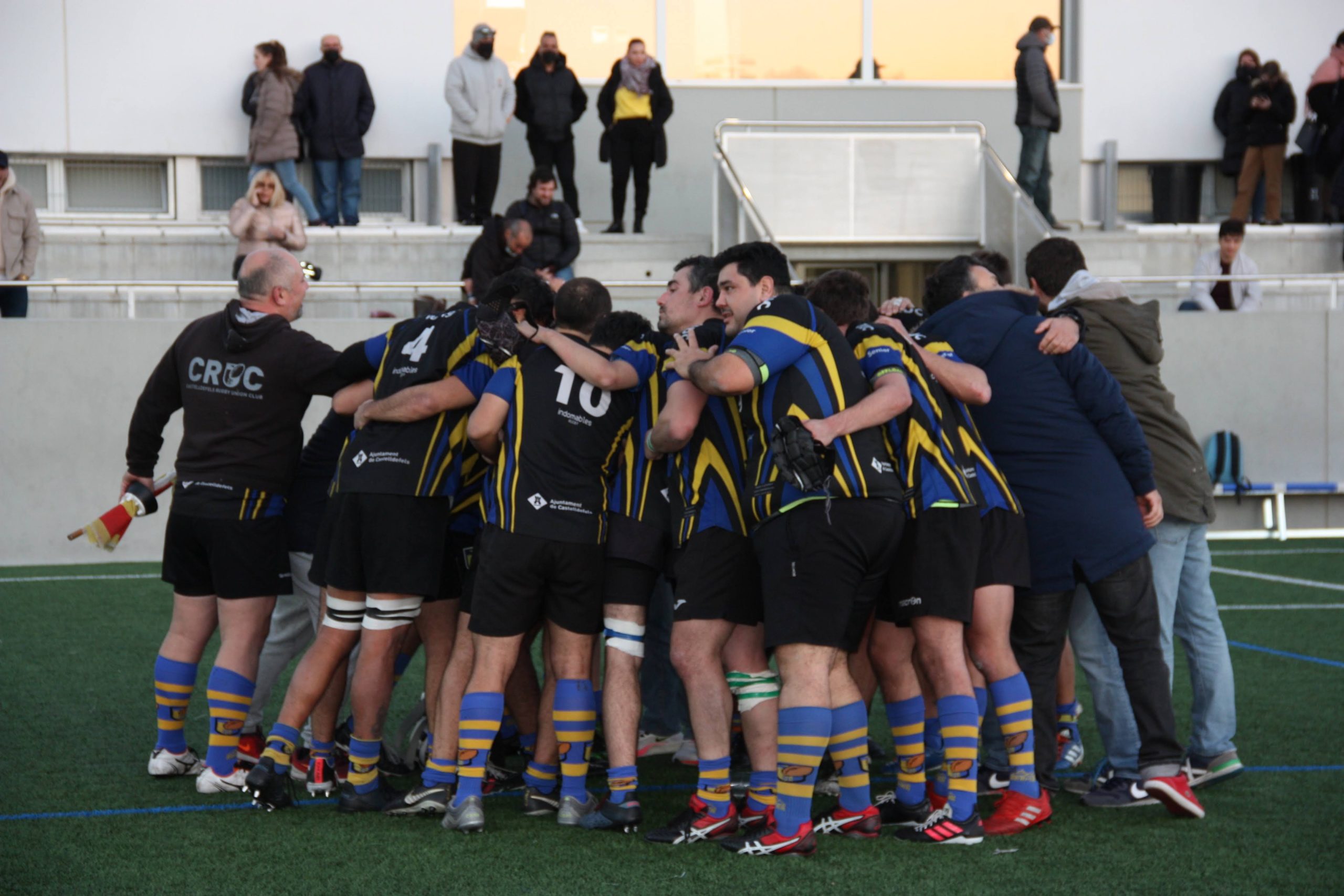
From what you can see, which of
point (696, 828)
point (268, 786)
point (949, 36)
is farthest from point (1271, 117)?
point (268, 786)

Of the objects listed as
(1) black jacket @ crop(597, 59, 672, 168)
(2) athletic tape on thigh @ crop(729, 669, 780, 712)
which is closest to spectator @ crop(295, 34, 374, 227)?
(1) black jacket @ crop(597, 59, 672, 168)

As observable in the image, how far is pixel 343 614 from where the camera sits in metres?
5.00

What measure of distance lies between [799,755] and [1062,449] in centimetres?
146

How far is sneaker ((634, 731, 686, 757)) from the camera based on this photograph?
5945 millimetres

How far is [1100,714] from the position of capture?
5121mm

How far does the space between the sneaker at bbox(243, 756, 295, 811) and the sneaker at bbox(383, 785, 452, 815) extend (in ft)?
1.19

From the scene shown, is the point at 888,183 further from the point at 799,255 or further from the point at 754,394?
the point at 754,394

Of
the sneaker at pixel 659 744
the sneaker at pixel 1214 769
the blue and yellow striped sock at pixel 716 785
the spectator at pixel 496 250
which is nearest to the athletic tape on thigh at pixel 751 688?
the blue and yellow striped sock at pixel 716 785

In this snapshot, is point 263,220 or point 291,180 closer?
point 263,220

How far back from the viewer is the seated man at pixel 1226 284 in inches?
531

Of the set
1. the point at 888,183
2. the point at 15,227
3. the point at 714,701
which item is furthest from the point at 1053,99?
the point at 714,701

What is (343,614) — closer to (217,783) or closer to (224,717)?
(224,717)

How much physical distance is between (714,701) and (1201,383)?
1004cm

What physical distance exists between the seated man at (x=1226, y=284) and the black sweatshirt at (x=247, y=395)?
10296mm
